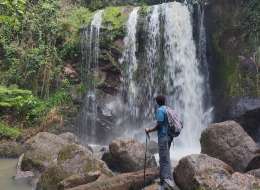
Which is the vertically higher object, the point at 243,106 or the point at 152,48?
the point at 152,48

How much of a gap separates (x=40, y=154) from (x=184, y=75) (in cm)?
795

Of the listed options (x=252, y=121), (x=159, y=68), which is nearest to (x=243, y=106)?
(x=252, y=121)

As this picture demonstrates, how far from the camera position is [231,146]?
11164 millimetres

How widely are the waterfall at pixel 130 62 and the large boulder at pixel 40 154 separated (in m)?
6.09

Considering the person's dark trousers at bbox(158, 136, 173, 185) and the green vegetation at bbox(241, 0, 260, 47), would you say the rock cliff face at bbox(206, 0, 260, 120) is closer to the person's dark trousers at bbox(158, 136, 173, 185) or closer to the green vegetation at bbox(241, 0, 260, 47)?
the green vegetation at bbox(241, 0, 260, 47)

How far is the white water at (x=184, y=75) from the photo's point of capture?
1798 centimetres

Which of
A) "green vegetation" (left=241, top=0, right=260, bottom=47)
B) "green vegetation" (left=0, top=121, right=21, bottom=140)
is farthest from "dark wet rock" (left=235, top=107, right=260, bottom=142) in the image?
"green vegetation" (left=0, top=121, right=21, bottom=140)

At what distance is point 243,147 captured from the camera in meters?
11.1

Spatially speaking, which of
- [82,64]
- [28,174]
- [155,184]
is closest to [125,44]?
[82,64]

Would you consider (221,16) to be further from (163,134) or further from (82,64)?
(163,134)

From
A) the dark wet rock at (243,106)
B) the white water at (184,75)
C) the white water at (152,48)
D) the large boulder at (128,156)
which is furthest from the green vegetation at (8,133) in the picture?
the dark wet rock at (243,106)

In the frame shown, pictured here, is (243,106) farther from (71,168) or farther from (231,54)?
(71,168)

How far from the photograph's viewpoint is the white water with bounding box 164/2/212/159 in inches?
708

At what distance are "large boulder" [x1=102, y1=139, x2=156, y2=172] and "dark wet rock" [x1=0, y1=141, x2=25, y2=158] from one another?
4.69 meters
